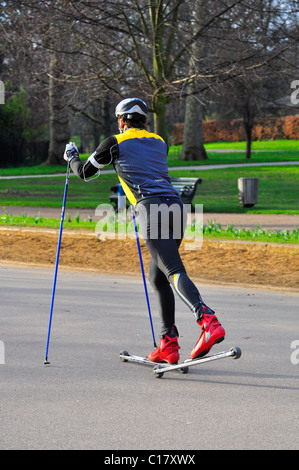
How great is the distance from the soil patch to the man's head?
464 cm

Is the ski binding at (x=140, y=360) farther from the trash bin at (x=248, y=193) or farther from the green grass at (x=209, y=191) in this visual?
the trash bin at (x=248, y=193)

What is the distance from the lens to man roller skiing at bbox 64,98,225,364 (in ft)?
19.7

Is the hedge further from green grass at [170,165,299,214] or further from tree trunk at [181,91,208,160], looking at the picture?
green grass at [170,165,299,214]

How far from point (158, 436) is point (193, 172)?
27313 millimetres

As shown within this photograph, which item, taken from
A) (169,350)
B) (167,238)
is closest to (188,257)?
(169,350)

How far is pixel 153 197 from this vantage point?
606 cm

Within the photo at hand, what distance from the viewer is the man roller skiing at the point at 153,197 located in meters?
6.00

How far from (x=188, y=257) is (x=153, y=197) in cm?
620

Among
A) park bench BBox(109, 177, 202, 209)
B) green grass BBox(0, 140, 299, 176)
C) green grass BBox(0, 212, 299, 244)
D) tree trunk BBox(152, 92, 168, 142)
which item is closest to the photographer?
green grass BBox(0, 212, 299, 244)

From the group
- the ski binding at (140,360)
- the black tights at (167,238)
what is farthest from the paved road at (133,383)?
the black tights at (167,238)

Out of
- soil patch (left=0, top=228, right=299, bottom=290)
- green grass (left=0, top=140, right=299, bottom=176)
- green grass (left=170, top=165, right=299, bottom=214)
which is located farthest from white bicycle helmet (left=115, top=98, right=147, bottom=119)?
green grass (left=0, top=140, right=299, bottom=176)

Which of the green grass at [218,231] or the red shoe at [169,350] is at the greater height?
the red shoe at [169,350]

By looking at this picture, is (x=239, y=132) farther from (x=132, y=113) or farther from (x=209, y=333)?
(x=209, y=333)

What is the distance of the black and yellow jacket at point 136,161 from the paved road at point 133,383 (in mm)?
1380
